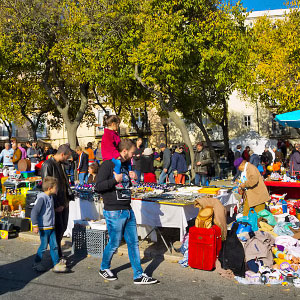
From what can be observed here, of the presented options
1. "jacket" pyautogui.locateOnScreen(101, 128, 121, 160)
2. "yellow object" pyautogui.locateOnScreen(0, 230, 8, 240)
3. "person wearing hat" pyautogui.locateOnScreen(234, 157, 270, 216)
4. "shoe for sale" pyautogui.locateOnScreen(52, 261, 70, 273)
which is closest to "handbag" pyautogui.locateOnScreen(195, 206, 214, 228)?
"jacket" pyautogui.locateOnScreen(101, 128, 121, 160)

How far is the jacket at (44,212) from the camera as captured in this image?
235 inches

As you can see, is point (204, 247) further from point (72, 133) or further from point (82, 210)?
point (72, 133)

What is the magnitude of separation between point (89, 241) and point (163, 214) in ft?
4.61

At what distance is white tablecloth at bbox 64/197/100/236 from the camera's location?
26.5 ft

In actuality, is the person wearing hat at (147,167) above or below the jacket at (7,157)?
below

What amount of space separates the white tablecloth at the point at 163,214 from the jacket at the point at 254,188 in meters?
1.94

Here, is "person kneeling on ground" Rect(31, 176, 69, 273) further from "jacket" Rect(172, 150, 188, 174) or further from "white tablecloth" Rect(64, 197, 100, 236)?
"jacket" Rect(172, 150, 188, 174)

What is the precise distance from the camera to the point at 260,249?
5996 mm

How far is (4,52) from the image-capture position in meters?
20.1

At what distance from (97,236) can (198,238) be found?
186 centimetres

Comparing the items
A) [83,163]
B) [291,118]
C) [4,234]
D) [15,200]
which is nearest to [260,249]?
[291,118]

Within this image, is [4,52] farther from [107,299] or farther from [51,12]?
[107,299]

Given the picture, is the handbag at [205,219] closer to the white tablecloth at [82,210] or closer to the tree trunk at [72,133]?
the white tablecloth at [82,210]

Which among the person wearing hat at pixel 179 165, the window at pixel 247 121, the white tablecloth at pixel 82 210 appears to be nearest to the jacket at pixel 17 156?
the person wearing hat at pixel 179 165
